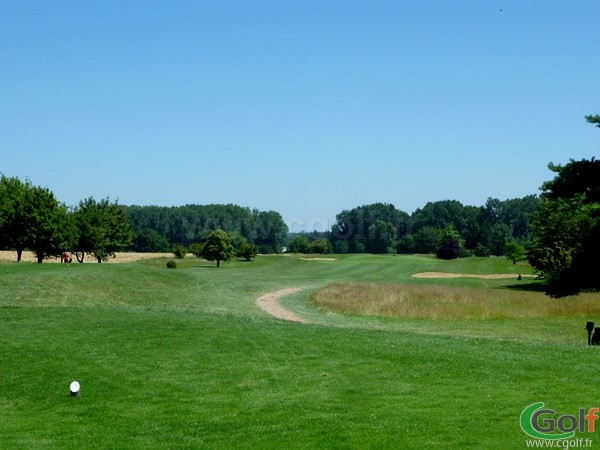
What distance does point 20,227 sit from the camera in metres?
58.3

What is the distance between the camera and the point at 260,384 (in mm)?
15445

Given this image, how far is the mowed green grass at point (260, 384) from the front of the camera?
11594mm

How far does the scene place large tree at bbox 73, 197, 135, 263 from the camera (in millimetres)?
69750

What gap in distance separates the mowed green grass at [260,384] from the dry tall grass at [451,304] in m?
15.6

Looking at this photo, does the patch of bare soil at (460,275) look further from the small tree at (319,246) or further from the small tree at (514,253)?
the small tree at (319,246)

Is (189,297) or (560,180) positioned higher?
(560,180)

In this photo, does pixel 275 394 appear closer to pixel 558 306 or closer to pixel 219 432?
pixel 219 432

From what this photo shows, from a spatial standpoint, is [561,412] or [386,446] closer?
[386,446]

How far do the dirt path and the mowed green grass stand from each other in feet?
30.9

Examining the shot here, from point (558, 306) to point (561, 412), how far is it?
3259 centimetres

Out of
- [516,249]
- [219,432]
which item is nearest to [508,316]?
[219,432]

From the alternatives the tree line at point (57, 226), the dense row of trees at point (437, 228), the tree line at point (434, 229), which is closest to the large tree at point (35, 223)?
the tree line at point (57, 226)

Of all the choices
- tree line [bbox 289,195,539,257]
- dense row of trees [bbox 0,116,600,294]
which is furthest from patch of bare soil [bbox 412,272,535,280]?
tree line [bbox 289,195,539,257]

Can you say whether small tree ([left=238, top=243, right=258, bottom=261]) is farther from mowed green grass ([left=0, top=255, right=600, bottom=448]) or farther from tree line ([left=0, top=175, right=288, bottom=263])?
mowed green grass ([left=0, top=255, right=600, bottom=448])
